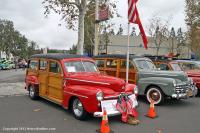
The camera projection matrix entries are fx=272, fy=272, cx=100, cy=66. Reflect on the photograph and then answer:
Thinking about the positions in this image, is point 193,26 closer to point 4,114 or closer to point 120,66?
point 120,66

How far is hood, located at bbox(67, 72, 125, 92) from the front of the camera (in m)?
7.94

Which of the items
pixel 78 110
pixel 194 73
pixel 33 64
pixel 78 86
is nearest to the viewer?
pixel 78 110

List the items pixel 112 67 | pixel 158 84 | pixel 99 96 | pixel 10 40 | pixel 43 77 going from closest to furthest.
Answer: pixel 99 96 < pixel 43 77 < pixel 158 84 < pixel 112 67 < pixel 10 40

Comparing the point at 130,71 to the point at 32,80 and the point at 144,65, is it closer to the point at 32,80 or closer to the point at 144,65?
the point at 144,65

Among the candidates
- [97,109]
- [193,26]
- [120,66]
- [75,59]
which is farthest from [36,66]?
[193,26]

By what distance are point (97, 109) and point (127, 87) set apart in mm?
1575

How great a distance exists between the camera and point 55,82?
362 inches

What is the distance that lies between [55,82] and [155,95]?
398cm

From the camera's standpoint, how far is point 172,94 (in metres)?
10.1

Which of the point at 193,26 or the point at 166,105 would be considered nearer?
the point at 166,105

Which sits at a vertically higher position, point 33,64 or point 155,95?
point 33,64

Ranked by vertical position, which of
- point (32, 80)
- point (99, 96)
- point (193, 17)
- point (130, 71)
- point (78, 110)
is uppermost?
point (193, 17)

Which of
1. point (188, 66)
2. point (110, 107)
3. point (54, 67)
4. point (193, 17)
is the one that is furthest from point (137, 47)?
point (110, 107)

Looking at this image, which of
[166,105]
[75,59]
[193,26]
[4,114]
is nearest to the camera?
[4,114]
